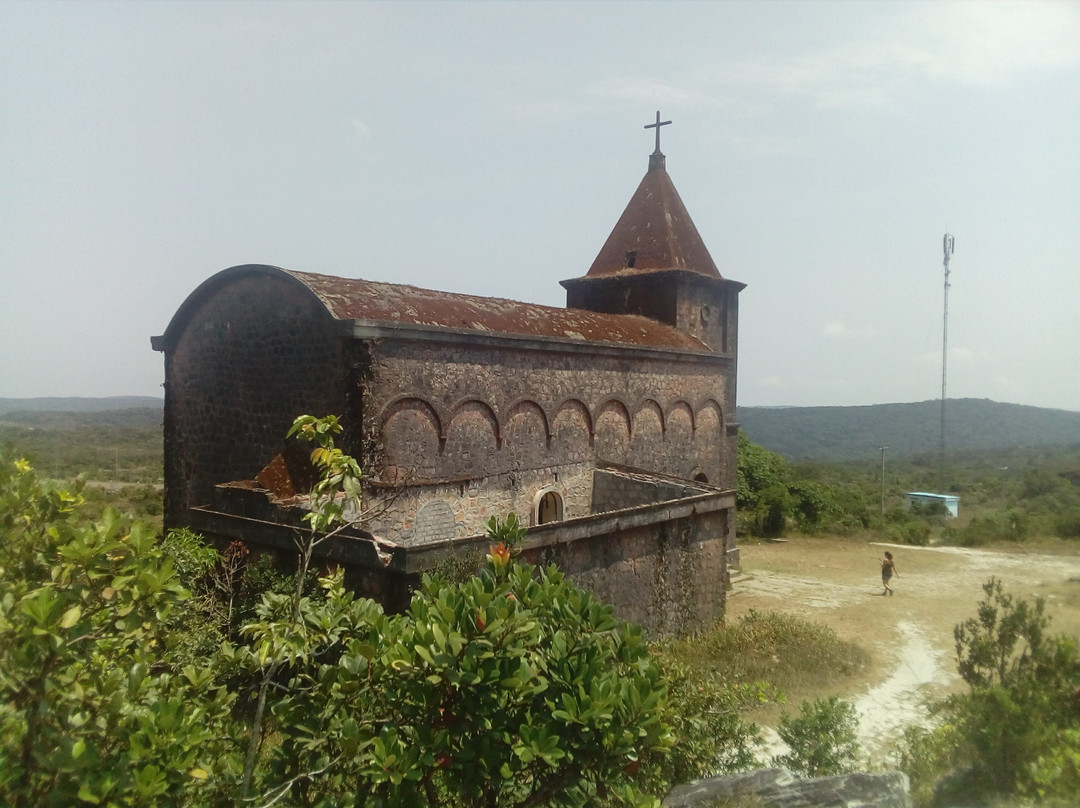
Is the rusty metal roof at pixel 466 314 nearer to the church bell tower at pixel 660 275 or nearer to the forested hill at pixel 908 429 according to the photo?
the church bell tower at pixel 660 275

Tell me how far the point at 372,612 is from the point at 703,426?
1508 cm

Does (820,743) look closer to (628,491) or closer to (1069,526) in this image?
(628,491)

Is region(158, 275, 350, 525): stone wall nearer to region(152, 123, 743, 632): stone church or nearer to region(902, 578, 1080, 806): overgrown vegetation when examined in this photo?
region(152, 123, 743, 632): stone church

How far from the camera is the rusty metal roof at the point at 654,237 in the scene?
19.6 m

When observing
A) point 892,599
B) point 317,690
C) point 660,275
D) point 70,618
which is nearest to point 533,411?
point 660,275

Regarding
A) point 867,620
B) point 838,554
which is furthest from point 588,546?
point 838,554

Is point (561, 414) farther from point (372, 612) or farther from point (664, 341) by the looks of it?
point (372, 612)

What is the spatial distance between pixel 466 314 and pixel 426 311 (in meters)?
1.02

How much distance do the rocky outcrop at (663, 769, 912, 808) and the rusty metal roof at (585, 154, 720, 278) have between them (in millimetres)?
15163

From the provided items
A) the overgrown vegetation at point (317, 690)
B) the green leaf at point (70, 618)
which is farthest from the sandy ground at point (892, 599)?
the green leaf at point (70, 618)

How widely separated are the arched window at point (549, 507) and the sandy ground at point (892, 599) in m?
4.07

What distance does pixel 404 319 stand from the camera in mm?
11281

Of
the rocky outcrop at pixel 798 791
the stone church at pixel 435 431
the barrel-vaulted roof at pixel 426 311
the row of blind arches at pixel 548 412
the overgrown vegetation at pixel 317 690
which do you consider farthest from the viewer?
the row of blind arches at pixel 548 412

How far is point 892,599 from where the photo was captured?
15984 millimetres
